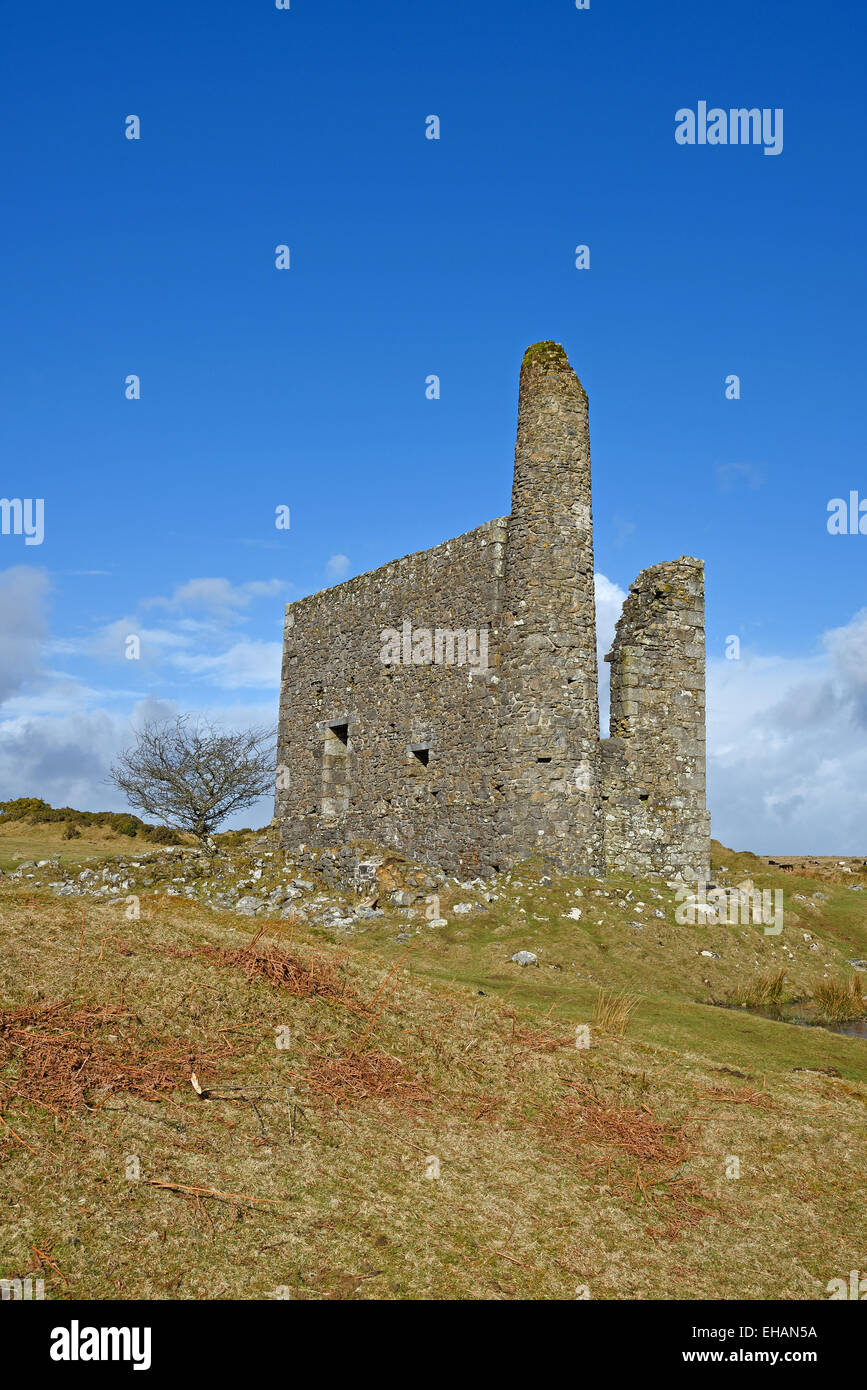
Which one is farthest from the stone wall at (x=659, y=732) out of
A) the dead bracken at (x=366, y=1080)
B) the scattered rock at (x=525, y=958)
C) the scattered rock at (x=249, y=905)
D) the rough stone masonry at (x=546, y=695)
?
the dead bracken at (x=366, y=1080)

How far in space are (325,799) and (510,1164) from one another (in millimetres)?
17314

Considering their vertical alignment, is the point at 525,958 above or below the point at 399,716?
below

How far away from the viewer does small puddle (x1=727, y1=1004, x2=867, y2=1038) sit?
10961 mm

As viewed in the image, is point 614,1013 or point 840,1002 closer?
point 614,1013

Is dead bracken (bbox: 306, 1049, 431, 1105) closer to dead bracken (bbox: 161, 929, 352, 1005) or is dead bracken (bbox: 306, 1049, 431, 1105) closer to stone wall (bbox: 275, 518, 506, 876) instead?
dead bracken (bbox: 161, 929, 352, 1005)

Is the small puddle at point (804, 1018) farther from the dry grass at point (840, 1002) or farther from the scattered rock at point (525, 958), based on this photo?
the scattered rock at point (525, 958)

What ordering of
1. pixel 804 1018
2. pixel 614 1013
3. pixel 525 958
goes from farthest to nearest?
pixel 525 958, pixel 804 1018, pixel 614 1013

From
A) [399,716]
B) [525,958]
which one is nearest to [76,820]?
[399,716]

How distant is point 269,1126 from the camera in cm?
516

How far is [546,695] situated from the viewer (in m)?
15.9

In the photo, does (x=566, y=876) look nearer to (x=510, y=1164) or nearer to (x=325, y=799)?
(x=325, y=799)

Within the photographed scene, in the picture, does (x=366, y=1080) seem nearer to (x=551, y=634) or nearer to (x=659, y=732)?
(x=551, y=634)

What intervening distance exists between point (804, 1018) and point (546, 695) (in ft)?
20.8

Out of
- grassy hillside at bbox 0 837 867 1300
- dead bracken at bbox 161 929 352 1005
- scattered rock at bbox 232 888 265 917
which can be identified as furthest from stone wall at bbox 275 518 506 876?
dead bracken at bbox 161 929 352 1005
